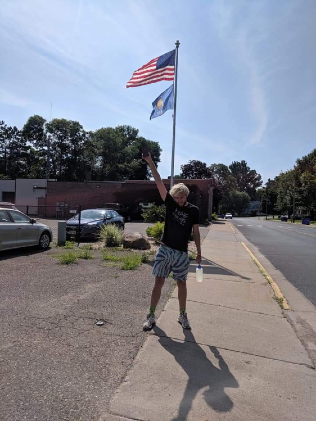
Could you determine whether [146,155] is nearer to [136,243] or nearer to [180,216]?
[180,216]

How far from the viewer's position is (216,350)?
→ 12.3 ft

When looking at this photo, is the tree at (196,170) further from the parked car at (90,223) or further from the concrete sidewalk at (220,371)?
the concrete sidewalk at (220,371)

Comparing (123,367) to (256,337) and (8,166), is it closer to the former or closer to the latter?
(256,337)

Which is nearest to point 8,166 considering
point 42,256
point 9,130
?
point 9,130

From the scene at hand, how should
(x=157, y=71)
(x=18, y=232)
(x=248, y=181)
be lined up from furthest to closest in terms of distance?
(x=248, y=181), (x=157, y=71), (x=18, y=232)

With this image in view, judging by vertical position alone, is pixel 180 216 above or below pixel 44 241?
above

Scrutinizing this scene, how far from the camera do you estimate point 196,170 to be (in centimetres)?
6322

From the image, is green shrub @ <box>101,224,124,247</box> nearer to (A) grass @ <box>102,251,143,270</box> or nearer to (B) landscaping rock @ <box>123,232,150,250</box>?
(B) landscaping rock @ <box>123,232,150,250</box>

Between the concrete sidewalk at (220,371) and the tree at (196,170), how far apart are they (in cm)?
5789

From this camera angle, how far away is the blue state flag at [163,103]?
11.6 m

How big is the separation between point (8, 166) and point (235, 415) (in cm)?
6861

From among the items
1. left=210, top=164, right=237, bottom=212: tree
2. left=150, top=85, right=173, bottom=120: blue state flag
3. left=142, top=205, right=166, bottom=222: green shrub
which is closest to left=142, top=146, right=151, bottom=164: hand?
left=150, top=85, right=173, bottom=120: blue state flag

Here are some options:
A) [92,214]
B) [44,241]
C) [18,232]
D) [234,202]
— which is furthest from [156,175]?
[234,202]

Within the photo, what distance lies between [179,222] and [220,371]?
1.74 metres
